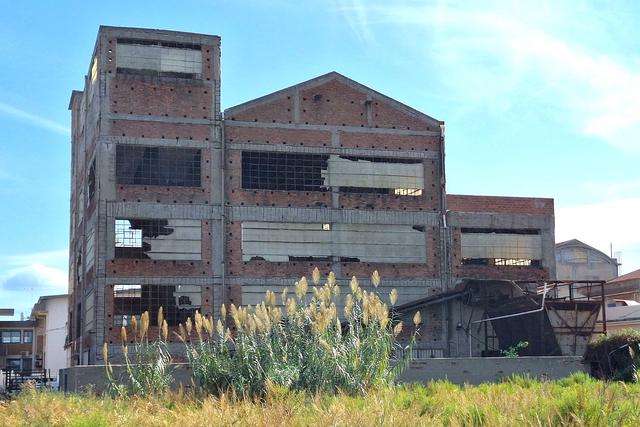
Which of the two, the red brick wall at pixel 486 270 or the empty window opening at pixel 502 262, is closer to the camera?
the red brick wall at pixel 486 270

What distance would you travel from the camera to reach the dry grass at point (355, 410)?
1077 centimetres

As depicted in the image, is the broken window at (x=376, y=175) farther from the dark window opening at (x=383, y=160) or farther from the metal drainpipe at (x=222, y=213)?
the metal drainpipe at (x=222, y=213)

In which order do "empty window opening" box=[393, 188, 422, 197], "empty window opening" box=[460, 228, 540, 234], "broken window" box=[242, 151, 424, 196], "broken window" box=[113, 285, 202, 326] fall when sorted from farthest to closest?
"empty window opening" box=[460, 228, 540, 234], "empty window opening" box=[393, 188, 422, 197], "broken window" box=[242, 151, 424, 196], "broken window" box=[113, 285, 202, 326]

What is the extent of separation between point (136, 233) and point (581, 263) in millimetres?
45371

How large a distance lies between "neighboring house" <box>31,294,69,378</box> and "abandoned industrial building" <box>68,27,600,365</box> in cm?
2978

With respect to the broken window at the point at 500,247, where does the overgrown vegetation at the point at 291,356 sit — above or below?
below

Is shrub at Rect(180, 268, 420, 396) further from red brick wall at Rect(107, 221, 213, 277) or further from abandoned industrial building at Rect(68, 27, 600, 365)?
red brick wall at Rect(107, 221, 213, 277)

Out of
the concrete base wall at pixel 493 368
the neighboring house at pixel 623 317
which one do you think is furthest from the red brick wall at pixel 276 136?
the neighboring house at pixel 623 317

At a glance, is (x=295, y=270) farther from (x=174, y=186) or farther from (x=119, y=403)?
(x=119, y=403)

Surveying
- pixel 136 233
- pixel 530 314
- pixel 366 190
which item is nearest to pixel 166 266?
pixel 136 233

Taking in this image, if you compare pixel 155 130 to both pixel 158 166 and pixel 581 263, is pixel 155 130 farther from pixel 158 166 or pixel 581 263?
pixel 581 263

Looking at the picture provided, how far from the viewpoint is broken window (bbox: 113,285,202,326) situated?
36.8m

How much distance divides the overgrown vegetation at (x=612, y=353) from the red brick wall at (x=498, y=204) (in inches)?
677

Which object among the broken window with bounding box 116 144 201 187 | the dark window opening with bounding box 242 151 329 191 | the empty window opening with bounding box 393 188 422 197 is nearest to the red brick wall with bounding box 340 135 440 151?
the dark window opening with bounding box 242 151 329 191
